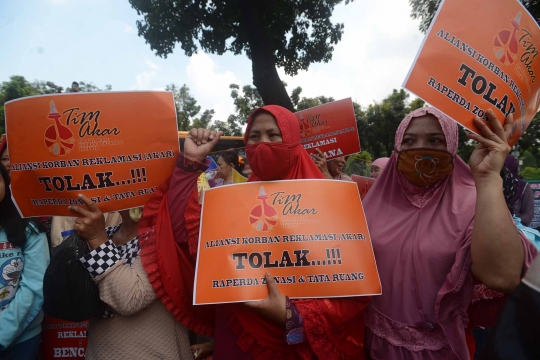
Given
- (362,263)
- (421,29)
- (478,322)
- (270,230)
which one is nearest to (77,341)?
(270,230)

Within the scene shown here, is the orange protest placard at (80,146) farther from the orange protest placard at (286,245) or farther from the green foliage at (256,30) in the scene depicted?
the green foliage at (256,30)

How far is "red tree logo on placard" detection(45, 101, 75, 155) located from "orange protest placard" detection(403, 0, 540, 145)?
149 centimetres

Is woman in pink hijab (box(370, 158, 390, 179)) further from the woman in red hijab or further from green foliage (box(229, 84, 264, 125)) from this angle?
green foliage (box(229, 84, 264, 125))

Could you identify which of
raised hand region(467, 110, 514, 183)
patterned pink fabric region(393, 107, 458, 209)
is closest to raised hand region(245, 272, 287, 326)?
patterned pink fabric region(393, 107, 458, 209)

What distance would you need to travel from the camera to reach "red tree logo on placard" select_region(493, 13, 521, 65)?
1.39 meters

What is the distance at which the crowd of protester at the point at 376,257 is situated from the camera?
55.4 inches

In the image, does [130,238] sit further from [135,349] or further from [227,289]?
[227,289]

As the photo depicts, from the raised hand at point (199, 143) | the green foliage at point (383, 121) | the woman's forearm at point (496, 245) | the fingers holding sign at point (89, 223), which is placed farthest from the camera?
the green foliage at point (383, 121)

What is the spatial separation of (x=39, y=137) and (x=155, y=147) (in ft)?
1.65

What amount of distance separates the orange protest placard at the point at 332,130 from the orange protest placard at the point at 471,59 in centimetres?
279

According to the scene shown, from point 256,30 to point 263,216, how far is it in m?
8.37

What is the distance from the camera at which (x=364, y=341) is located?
1.74m

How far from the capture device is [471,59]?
4.54 feet

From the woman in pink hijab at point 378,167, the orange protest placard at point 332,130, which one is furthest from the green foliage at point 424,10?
the orange protest placard at point 332,130
